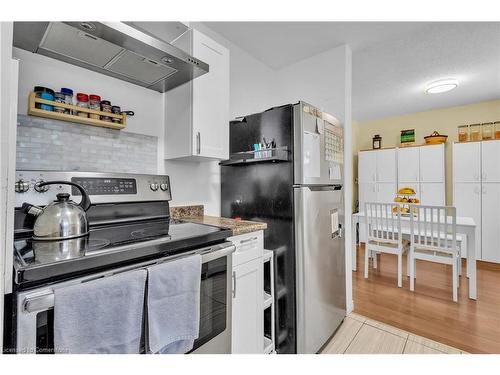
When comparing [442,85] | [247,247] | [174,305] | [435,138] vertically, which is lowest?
[174,305]

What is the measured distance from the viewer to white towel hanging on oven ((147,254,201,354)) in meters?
0.90

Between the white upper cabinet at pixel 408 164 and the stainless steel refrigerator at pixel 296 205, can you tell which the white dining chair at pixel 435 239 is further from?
the white upper cabinet at pixel 408 164

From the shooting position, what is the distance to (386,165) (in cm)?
466

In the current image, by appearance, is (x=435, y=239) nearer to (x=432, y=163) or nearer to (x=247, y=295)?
(x=432, y=163)

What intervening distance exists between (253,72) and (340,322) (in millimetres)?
2460

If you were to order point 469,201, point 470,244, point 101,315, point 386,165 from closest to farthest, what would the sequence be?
point 101,315 < point 470,244 < point 469,201 < point 386,165

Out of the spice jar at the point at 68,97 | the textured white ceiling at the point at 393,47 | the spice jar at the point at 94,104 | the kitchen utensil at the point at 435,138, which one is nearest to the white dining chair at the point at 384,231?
the textured white ceiling at the point at 393,47

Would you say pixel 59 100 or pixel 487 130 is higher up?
pixel 487 130

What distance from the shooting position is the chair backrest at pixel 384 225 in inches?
116

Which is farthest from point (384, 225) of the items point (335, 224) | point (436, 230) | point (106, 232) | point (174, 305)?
point (106, 232)

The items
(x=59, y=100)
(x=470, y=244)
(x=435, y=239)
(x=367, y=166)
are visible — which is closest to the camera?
(x=59, y=100)

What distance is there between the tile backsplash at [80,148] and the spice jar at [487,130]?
195 inches

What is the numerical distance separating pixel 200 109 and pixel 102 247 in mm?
1001

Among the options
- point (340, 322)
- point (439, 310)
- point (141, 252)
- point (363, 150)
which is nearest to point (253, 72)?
point (141, 252)
